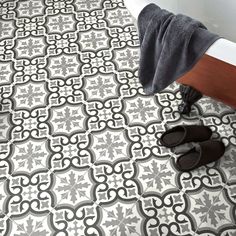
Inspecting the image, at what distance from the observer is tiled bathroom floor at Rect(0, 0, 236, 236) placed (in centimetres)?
161

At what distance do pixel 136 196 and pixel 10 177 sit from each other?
1.92ft

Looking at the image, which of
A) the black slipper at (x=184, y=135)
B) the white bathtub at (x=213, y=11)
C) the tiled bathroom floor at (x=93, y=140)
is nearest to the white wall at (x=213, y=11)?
the white bathtub at (x=213, y=11)

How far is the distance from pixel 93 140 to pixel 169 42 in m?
0.70

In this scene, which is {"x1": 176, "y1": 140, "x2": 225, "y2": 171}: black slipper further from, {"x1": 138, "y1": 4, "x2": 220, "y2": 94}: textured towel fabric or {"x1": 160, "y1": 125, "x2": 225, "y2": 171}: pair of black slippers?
{"x1": 138, "y1": 4, "x2": 220, "y2": 94}: textured towel fabric

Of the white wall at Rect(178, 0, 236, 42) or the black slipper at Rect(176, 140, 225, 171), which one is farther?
the white wall at Rect(178, 0, 236, 42)

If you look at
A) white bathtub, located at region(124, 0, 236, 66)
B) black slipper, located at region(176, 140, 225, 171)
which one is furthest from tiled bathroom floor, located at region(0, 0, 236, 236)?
white bathtub, located at region(124, 0, 236, 66)

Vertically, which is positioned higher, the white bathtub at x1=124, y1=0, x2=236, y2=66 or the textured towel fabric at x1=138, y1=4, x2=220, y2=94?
the textured towel fabric at x1=138, y1=4, x2=220, y2=94

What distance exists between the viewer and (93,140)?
184cm

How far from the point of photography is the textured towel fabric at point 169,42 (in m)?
1.28

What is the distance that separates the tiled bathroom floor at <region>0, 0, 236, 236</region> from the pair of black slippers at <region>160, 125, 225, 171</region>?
0.04 m

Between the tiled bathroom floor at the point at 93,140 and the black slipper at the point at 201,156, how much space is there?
0.13ft

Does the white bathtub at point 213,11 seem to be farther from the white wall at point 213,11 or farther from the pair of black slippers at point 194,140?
the pair of black slippers at point 194,140

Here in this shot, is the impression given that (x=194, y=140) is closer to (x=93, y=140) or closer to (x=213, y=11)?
(x=93, y=140)

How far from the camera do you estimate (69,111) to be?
195 cm
